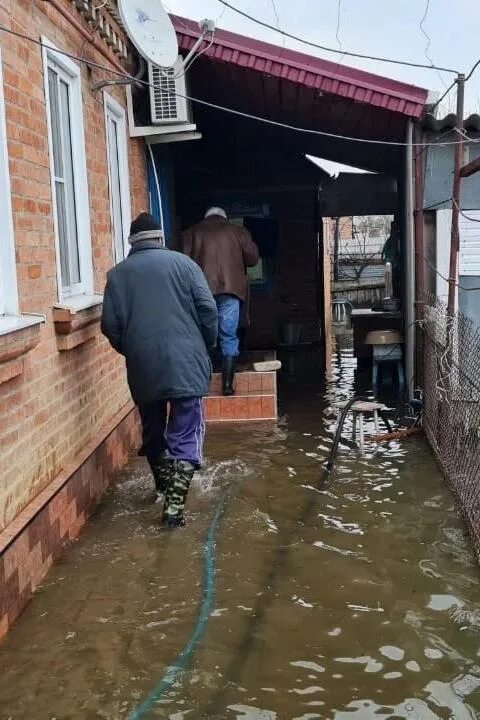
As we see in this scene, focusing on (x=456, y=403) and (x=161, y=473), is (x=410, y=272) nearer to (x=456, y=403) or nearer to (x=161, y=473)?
(x=456, y=403)

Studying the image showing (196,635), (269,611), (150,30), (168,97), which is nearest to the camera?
(196,635)

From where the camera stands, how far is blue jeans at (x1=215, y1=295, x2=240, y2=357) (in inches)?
316

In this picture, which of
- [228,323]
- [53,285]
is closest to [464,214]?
[228,323]

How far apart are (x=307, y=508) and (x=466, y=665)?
6.96 feet

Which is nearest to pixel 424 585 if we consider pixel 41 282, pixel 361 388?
pixel 41 282

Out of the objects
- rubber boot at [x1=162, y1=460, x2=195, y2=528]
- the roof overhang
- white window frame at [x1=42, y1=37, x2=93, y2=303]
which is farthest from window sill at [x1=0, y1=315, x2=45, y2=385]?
the roof overhang

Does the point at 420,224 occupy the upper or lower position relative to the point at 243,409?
upper

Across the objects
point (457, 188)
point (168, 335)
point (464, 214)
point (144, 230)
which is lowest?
point (168, 335)

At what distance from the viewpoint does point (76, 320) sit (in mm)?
4879

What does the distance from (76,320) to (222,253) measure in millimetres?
3482

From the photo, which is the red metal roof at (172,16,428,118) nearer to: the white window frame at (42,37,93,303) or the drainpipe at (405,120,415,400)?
the drainpipe at (405,120,415,400)

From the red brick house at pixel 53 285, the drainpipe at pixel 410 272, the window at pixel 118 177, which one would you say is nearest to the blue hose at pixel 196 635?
the red brick house at pixel 53 285

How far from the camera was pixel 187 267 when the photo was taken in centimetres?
486

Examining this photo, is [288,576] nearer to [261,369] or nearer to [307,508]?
[307,508]
